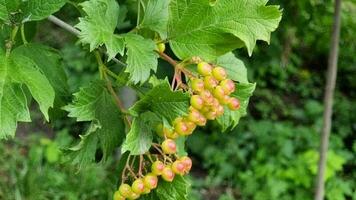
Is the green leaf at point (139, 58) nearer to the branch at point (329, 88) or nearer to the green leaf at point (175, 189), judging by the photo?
the green leaf at point (175, 189)

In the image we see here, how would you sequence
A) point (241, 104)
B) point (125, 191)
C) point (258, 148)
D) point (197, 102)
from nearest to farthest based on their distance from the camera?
point (197, 102) → point (125, 191) → point (241, 104) → point (258, 148)

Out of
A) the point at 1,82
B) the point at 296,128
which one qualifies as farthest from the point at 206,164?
the point at 1,82

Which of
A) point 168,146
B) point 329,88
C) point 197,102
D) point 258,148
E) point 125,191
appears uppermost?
point 197,102

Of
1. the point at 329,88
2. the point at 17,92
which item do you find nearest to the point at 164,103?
the point at 17,92

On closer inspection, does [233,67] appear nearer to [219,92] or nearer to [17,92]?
[219,92]

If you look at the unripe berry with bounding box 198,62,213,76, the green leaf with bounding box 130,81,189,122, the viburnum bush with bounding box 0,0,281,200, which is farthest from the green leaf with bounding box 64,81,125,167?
the unripe berry with bounding box 198,62,213,76

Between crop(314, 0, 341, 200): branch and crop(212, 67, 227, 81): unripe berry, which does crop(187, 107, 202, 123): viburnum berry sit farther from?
crop(314, 0, 341, 200): branch
